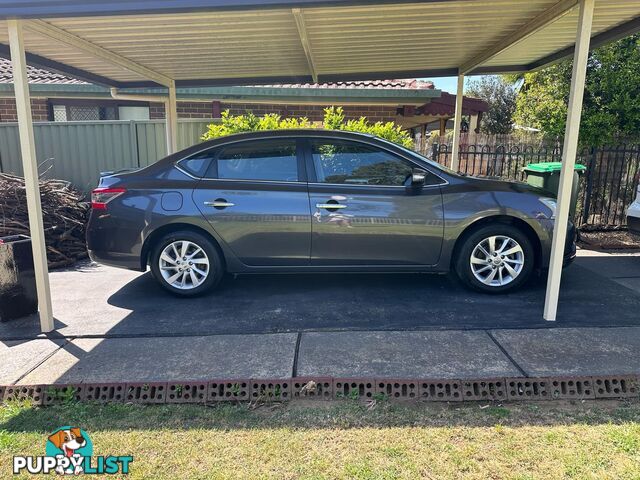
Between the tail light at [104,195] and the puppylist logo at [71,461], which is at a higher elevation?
the tail light at [104,195]

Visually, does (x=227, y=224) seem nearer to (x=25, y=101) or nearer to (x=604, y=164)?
(x=25, y=101)

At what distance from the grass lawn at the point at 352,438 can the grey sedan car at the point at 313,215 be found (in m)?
1.99

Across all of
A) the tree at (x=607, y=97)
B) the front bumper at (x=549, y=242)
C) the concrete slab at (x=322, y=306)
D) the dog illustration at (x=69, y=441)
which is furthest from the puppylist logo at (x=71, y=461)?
the tree at (x=607, y=97)

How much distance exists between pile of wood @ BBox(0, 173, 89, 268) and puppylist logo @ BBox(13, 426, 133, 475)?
463cm

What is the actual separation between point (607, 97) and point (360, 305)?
947 cm

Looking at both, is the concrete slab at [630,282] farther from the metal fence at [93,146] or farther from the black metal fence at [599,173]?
the metal fence at [93,146]

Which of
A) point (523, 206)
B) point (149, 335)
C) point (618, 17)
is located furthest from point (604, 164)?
point (149, 335)

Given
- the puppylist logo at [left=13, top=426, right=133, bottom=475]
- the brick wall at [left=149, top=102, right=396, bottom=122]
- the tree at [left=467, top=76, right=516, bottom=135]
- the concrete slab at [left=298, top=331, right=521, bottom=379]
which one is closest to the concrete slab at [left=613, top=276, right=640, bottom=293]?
the concrete slab at [left=298, top=331, right=521, bottom=379]

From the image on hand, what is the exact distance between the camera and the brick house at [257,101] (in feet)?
32.6

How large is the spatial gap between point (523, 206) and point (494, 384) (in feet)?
7.39

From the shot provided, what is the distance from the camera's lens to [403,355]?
144 inches

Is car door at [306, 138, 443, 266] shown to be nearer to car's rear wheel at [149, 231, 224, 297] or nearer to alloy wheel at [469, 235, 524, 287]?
alloy wheel at [469, 235, 524, 287]

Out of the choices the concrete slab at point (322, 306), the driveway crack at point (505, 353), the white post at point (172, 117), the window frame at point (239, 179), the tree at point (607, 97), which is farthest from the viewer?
the tree at point (607, 97)

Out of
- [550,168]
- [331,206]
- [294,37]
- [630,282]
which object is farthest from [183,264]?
[630,282]
